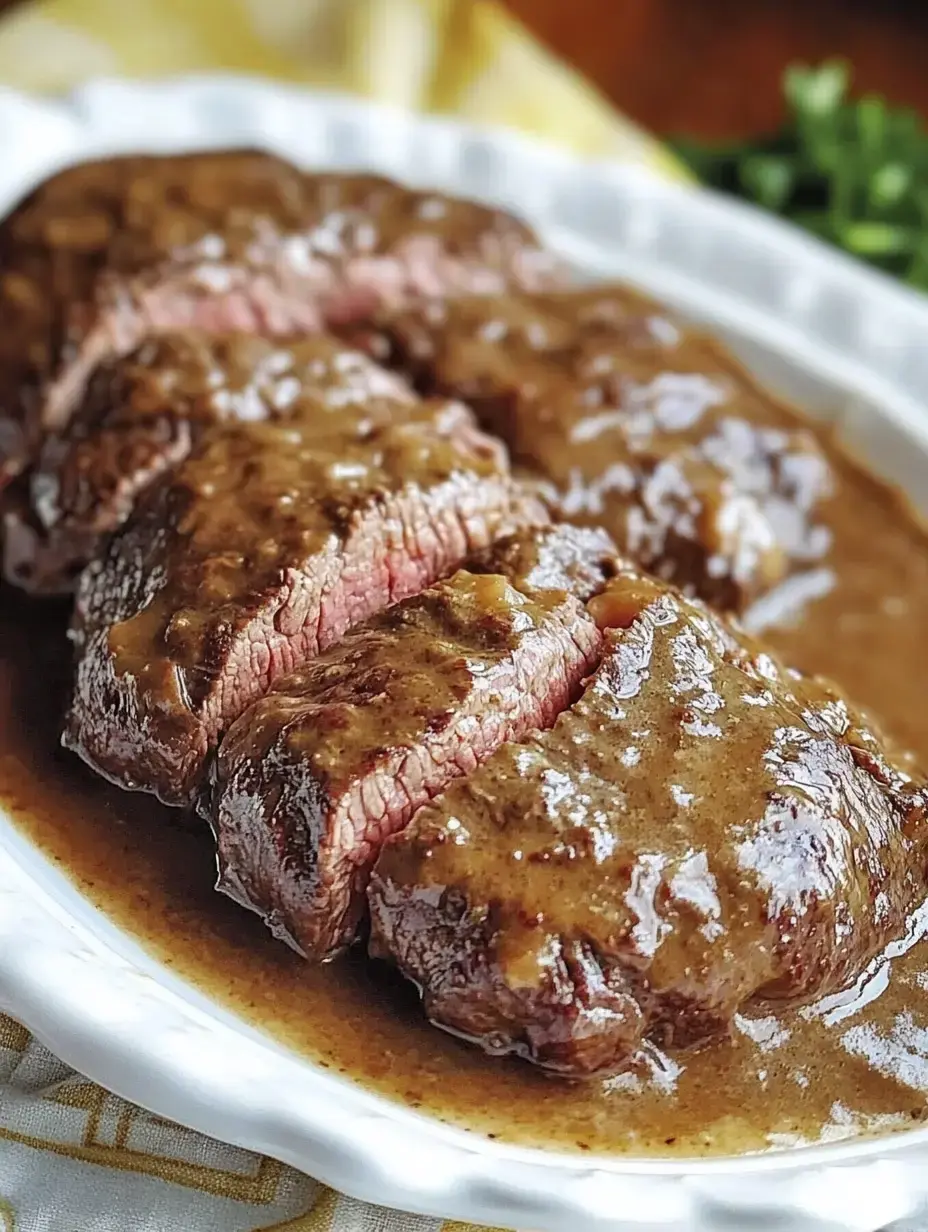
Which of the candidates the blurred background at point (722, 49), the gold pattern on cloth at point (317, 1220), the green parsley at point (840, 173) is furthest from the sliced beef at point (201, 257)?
the blurred background at point (722, 49)

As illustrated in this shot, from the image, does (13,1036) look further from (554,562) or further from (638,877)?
(554,562)

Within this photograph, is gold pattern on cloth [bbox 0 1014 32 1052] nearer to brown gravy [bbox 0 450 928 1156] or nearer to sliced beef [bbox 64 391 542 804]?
brown gravy [bbox 0 450 928 1156]

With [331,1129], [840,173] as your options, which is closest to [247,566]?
[331,1129]

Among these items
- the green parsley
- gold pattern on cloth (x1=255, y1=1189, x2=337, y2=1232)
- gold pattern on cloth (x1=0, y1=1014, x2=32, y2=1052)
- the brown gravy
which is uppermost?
the green parsley

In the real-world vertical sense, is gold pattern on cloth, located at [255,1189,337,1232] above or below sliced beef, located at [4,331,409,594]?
below

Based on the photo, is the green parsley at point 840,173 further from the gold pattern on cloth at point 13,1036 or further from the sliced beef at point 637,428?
the gold pattern on cloth at point 13,1036

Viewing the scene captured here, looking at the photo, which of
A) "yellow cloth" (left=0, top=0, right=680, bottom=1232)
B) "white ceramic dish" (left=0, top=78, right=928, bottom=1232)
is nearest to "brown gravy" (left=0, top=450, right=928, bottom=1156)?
"white ceramic dish" (left=0, top=78, right=928, bottom=1232)

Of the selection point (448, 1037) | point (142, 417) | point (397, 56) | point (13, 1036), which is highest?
point (397, 56)

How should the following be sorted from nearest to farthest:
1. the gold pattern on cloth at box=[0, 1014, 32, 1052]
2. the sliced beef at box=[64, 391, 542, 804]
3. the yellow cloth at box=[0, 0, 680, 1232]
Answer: the gold pattern on cloth at box=[0, 1014, 32, 1052] < the sliced beef at box=[64, 391, 542, 804] < the yellow cloth at box=[0, 0, 680, 1232]
